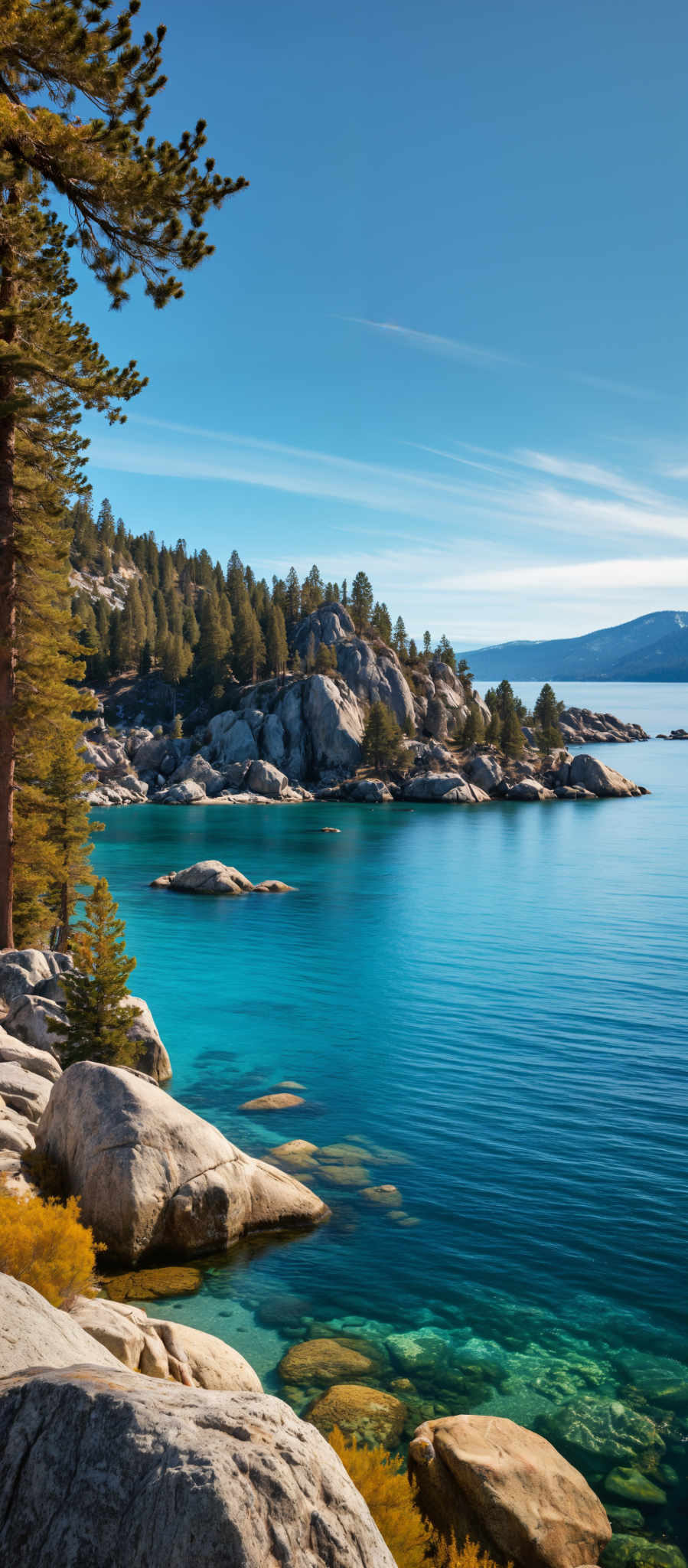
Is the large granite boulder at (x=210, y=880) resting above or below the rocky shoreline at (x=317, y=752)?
below

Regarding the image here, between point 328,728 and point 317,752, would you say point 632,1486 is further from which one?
point 317,752

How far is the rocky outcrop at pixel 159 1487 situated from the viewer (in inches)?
206

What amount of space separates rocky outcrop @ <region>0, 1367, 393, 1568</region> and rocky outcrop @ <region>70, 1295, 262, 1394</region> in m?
5.67

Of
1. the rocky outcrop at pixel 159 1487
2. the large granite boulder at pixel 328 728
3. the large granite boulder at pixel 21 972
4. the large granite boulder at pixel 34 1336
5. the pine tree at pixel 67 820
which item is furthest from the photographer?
the large granite boulder at pixel 328 728

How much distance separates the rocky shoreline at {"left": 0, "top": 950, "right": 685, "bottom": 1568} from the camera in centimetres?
539

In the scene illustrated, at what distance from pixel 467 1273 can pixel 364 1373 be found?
4.24 metres

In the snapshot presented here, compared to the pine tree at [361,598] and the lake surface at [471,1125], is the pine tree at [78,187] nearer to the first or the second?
the lake surface at [471,1125]

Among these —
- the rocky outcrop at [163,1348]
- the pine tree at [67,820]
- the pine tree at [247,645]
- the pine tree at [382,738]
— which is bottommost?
the rocky outcrop at [163,1348]

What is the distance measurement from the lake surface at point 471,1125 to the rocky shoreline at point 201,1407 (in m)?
0.39

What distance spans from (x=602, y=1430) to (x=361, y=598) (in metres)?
178

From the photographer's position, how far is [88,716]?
16888cm

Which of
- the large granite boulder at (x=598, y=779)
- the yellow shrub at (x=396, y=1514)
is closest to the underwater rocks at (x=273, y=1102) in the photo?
the yellow shrub at (x=396, y=1514)

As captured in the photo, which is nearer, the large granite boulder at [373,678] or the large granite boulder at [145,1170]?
the large granite boulder at [145,1170]

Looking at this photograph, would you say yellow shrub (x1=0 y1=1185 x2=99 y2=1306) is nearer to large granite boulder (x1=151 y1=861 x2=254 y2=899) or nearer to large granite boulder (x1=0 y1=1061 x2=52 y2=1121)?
large granite boulder (x1=0 y1=1061 x2=52 y2=1121)
